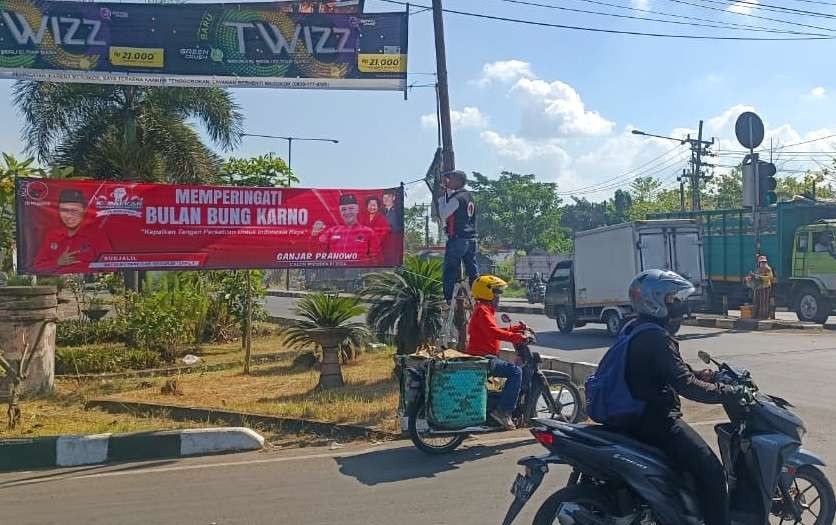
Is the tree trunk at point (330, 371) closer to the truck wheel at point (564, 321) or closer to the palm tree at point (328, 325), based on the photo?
the palm tree at point (328, 325)

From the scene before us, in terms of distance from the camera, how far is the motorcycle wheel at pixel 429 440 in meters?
6.42

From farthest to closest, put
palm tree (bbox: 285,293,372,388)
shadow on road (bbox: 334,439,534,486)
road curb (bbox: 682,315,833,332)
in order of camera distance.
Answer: road curb (bbox: 682,315,833,332) → palm tree (bbox: 285,293,372,388) → shadow on road (bbox: 334,439,534,486)

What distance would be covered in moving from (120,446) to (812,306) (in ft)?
54.9

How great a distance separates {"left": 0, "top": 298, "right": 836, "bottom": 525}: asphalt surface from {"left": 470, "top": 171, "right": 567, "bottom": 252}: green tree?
55367mm

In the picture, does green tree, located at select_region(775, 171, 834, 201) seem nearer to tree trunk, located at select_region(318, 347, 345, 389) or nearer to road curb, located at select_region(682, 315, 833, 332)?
road curb, located at select_region(682, 315, 833, 332)

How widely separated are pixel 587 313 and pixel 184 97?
10.6m

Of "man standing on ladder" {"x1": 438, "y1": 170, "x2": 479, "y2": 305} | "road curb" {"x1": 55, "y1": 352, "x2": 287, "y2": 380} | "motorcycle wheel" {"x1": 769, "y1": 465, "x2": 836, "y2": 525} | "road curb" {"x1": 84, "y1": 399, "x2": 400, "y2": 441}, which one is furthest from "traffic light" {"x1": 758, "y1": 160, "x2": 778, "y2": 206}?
"motorcycle wheel" {"x1": 769, "y1": 465, "x2": 836, "y2": 525}

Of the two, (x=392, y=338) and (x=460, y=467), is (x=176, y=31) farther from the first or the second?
(x=460, y=467)

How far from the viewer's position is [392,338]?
10.0m

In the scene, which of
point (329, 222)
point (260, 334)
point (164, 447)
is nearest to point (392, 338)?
point (329, 222)

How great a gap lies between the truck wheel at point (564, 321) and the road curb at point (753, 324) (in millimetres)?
3399

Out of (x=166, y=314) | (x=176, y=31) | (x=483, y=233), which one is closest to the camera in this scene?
(x=176, y=31)

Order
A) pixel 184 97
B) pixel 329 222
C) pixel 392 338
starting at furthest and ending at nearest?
pixel 184 97 < pixel 329 222 < pixel 392 338

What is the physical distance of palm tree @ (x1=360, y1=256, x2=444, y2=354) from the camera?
32.0 ft
